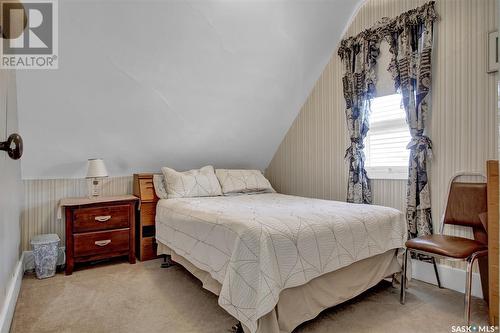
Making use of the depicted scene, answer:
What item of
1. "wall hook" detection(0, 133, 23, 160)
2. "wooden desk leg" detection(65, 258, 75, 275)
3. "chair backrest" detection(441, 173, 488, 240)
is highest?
"wall hook" detection(0, 133, 23, 160)

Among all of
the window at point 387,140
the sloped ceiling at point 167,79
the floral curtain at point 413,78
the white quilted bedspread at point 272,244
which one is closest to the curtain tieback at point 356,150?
the window at point 387,140

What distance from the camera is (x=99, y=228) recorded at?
2885 millimetres

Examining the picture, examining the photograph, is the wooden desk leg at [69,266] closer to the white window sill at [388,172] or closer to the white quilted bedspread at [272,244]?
the white quilted bedspread at [272,244]

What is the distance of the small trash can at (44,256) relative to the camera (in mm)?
2620

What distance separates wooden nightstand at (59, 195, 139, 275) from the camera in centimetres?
274

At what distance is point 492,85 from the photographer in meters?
2.16

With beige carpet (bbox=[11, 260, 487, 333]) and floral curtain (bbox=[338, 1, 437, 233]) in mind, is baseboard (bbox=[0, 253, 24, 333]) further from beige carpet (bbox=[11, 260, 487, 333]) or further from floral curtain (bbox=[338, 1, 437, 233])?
floral curtain (bbox=[338, 1, 437, 233])

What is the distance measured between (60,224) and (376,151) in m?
3.40

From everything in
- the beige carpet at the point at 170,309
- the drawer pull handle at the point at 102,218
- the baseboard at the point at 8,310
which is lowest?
the beige carpet at the point at 170,309

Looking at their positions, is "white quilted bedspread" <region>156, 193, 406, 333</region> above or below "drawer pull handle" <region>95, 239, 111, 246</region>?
above

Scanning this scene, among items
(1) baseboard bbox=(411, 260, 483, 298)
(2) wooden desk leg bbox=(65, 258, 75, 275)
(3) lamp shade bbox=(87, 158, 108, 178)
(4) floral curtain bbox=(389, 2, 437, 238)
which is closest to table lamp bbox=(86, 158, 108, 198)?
(3) lamp shade bbox=(87, 158, 108, 178)

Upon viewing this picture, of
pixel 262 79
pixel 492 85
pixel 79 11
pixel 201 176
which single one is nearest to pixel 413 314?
pixel 492 85

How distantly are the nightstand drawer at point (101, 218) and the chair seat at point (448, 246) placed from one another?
103 inches

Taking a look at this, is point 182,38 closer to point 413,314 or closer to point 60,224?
point 60,224
